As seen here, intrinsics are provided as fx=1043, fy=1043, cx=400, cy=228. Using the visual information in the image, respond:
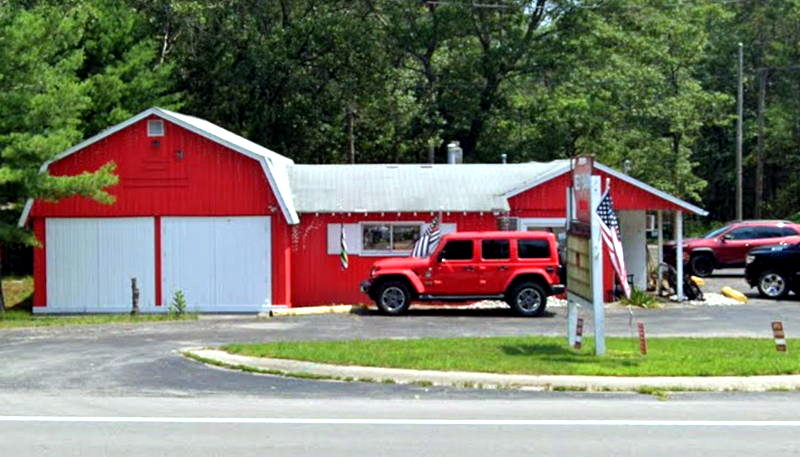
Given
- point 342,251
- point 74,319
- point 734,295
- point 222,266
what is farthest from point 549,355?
point 734,295

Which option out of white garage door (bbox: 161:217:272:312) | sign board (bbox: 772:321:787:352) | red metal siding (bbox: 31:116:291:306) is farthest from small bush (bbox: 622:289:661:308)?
sign board (bbox: 772:321:787:352)

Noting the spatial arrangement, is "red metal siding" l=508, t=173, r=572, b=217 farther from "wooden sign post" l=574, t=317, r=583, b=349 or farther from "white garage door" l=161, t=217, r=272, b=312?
"wooden sign post" l=574, t=317, r=583, b=349

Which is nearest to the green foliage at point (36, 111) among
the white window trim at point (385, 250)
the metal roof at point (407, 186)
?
the metal roof at point (407, 186)

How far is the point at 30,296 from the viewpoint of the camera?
31.3 metres

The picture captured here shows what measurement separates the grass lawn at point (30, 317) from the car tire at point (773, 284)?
1558 centimetres

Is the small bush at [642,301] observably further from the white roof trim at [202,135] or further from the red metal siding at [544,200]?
the white roof trim at [202,135]

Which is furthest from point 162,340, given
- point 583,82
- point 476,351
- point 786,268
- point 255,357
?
point 583,82

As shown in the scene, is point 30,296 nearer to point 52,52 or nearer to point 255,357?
point 52,52

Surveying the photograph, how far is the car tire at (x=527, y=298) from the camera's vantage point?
25219mm

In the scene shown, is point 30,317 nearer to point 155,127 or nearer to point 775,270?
point 155,127

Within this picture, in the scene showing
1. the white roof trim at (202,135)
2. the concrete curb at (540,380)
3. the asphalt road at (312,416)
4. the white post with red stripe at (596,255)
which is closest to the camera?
the asphalt road at (312,416)

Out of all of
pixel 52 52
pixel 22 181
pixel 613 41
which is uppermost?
pixel 613 41

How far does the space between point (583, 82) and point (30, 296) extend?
76.9 feet

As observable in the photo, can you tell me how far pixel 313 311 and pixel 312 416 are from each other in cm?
1526
